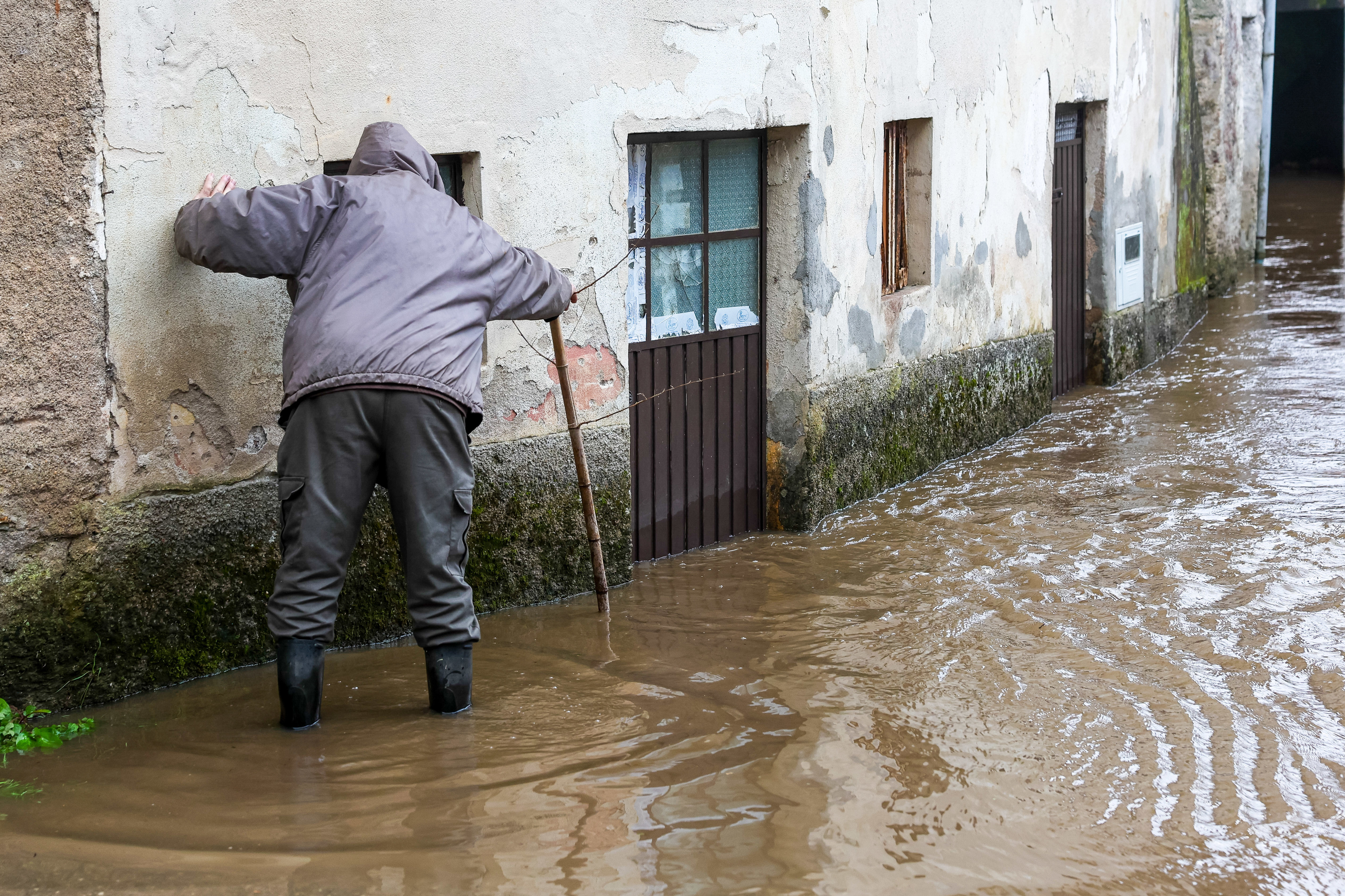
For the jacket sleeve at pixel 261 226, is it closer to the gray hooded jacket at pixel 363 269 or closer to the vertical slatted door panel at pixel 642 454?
the gray hooded jacket at pixel 363 269

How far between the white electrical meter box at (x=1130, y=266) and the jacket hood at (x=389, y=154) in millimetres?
7224

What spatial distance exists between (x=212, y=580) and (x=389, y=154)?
1.40 metres

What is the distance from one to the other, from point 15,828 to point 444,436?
145 centimetres

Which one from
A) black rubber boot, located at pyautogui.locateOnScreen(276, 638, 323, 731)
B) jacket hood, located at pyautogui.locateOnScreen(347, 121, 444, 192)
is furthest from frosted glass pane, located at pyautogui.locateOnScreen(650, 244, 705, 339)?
black rubber boot, located at pyautogui.locateOnScreen(276, 638, 323, 731)

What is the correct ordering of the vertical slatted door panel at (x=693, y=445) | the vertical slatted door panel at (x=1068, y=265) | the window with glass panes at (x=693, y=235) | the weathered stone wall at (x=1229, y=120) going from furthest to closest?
the weathered stone wall at (x=1229, y=120) < the vertical slatted door panel at (x=1068, y=265) < the vertical slatted door panel at (x=693, y=445) < the window with glass panes at (x=693, y=235)

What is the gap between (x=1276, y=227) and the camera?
20672mm

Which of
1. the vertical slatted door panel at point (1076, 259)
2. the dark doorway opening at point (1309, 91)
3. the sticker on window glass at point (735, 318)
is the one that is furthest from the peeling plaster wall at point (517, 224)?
the dark doorway opening at point (1309, 91)

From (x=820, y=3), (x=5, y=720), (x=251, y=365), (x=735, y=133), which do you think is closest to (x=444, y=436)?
(x=251, y=365)

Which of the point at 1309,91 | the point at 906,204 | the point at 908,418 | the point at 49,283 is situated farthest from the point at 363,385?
the point at 1309,91

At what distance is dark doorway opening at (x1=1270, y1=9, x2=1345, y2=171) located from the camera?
89.4 ft

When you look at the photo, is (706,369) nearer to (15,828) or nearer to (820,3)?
(820,3)

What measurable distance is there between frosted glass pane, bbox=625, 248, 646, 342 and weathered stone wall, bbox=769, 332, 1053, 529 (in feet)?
3.36

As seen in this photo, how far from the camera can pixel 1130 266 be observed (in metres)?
10.6

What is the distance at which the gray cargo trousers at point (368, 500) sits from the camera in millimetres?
3824
